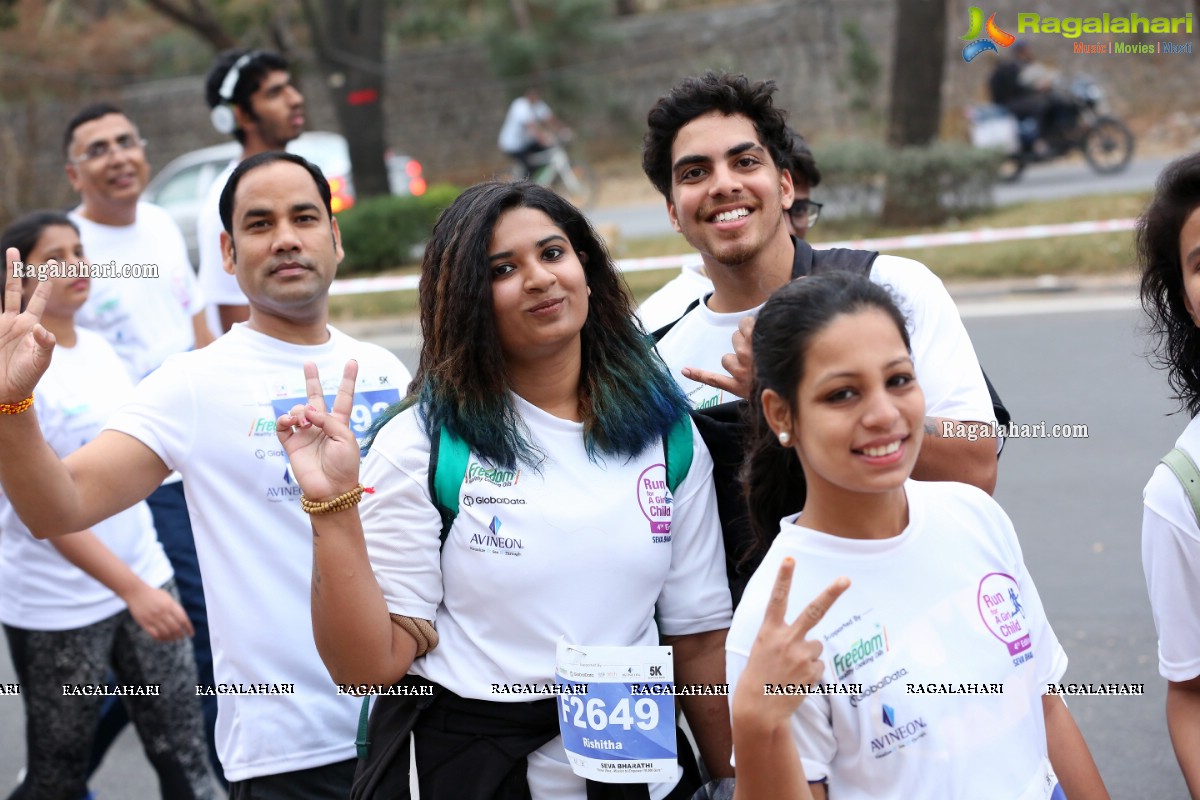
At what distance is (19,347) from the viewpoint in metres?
2.70

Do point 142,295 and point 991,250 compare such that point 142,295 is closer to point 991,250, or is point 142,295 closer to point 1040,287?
point 1040,287

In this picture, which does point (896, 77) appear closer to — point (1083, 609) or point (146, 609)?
point (1083, 609)

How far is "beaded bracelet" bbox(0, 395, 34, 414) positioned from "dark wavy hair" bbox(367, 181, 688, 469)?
0.75 metres

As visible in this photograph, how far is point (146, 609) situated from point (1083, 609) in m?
3.67

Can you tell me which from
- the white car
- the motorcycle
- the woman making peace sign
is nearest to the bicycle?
the white car

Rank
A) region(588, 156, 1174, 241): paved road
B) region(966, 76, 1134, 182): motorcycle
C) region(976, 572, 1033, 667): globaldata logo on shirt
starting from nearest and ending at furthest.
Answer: region(976, 572, 1033, 667): globaldata logo on shirt < region(588, 156, 1174, 241): paved road < region(966, 76, 1134, 182): motorcycle

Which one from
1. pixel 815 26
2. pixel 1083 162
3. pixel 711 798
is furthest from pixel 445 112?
pixel 711 798

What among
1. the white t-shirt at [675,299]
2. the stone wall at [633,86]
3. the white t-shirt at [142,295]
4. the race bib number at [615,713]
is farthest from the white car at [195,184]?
the race bib number at [615,713]

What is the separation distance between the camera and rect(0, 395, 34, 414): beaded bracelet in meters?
2.67

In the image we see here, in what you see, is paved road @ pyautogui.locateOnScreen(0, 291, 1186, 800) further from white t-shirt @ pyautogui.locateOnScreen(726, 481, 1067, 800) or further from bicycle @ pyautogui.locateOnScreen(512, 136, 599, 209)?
bicycle @ pyautogui.locateOnScreen(512, 136, 599, 209)

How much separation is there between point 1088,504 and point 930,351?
404 cm

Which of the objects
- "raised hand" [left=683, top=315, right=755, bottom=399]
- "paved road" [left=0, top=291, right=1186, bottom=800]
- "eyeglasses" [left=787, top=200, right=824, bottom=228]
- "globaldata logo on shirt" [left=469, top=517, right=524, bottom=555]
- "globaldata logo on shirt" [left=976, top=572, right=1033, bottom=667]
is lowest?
"paved road" [left=0, top=291, right=1186, bottom=800]

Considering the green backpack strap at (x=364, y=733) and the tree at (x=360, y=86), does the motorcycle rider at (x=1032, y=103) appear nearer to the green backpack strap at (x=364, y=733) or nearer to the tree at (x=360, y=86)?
the tree at (x=360, y=86)

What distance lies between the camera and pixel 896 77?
46.1 feet
